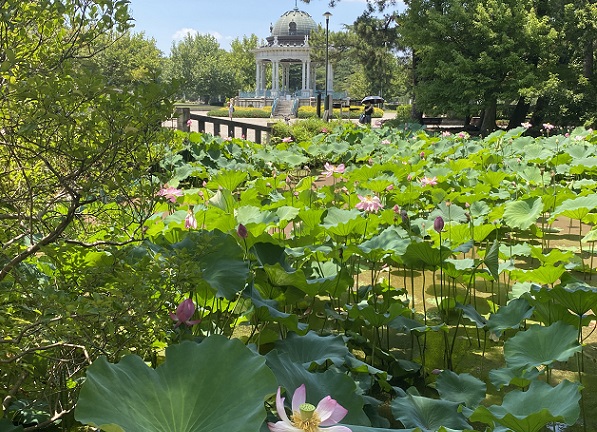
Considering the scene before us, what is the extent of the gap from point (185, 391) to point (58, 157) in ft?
2.80

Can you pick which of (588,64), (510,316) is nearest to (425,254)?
(510,316)

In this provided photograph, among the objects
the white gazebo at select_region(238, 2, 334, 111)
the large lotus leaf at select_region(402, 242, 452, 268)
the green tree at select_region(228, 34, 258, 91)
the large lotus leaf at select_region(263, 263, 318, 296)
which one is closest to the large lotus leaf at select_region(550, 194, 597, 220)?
the large lotus leaf at select_region(402, 242, 452, 268)

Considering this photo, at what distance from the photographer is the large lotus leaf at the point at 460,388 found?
1856 millimetres

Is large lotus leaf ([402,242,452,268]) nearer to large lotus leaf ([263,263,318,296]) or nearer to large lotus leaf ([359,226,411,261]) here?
large lotus leaf ([359,226,411,261])

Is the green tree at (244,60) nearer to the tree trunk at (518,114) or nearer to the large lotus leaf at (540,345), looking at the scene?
the tree trunk at (518,114)

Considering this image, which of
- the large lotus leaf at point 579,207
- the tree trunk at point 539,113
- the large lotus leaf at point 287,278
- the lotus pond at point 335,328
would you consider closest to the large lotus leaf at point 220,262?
the lotus pond at point 335,328

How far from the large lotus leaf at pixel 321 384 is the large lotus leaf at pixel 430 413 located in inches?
7.2

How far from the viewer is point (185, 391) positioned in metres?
1.08

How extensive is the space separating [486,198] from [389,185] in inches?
30.1

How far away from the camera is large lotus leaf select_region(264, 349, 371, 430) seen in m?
1.39

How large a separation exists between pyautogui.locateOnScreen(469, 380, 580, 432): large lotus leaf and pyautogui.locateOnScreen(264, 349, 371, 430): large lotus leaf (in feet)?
0.89

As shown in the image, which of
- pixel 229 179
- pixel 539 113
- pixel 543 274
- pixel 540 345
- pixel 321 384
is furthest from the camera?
pixel 539 113

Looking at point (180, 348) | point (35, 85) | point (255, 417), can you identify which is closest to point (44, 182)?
point (35, 85)

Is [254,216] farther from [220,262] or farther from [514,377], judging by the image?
[514,377]
